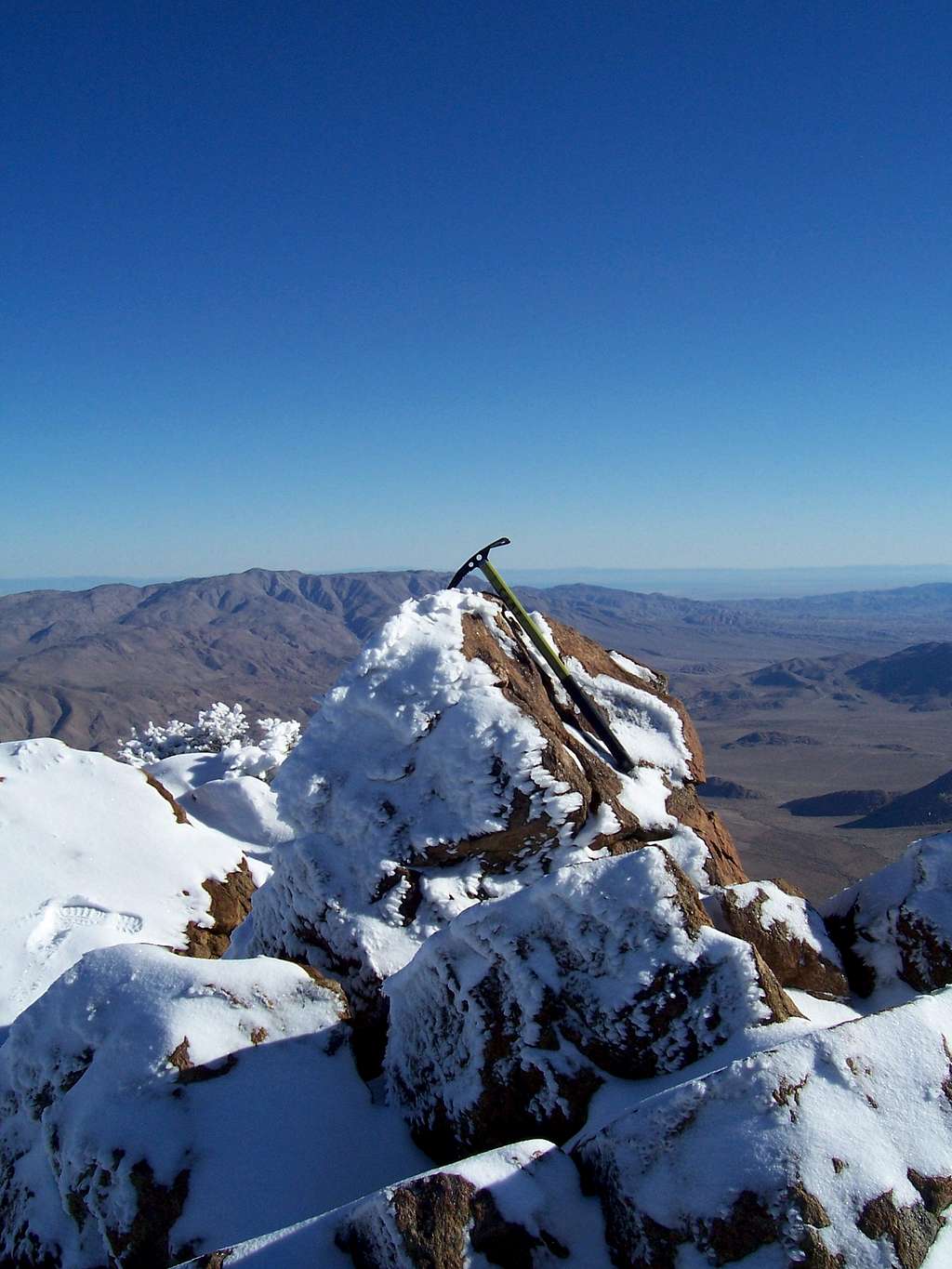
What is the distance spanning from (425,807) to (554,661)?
340 centimetres

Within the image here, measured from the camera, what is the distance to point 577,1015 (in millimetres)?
6859

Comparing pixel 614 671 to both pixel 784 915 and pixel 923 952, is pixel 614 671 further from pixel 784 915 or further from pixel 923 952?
pixel 923 952

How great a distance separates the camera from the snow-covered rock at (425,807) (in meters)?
9.70

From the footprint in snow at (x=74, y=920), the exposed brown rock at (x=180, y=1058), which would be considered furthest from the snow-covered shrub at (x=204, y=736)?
the exposed brown rock at (x=180, y=1058)

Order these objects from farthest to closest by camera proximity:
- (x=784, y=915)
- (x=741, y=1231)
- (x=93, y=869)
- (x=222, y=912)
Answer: (x=222, y=912) < (x=93, y=869) < (x=784, y=915) < (x=741, y=1231)

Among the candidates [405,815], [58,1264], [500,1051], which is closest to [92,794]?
[405,815]

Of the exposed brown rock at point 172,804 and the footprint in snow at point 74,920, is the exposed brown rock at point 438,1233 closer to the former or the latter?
the footprint in snow at point 74,920

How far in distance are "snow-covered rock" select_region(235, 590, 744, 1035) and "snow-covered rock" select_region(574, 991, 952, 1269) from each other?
418 cm

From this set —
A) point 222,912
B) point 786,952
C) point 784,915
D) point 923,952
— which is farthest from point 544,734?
point 222,912

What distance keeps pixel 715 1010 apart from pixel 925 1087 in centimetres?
160

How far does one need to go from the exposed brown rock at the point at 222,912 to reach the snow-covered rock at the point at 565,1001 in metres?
8.08

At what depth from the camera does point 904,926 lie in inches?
324

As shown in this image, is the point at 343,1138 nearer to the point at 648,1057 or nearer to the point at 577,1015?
the point at 577,1015

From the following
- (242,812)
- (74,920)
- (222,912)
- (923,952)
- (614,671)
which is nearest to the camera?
(923,952)
